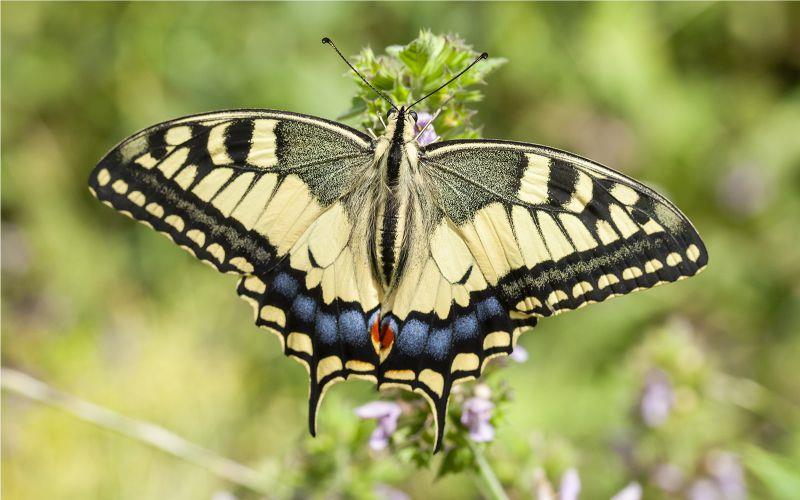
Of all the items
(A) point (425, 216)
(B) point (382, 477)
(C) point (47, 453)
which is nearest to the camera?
(A) point (425, 216)

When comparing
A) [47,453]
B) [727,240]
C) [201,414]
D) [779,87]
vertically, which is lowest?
[47,453]

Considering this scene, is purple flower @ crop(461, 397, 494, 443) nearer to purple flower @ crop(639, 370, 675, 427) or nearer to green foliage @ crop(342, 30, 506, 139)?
green foliage @ crop(342, 30, 506, 139)

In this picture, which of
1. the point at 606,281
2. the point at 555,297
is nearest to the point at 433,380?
the point at 555,297

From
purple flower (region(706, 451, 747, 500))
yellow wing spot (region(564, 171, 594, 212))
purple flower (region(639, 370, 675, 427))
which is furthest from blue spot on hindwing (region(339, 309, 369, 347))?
purple flower (region(706, 451, 747, 500))

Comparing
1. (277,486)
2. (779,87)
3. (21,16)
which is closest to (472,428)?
(277,486)

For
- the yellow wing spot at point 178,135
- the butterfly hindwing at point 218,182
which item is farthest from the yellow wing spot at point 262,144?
the yellow wing spot at point 178,135

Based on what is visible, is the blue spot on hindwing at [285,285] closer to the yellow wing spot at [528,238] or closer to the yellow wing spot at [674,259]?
the yellow wing spot at [528,238]

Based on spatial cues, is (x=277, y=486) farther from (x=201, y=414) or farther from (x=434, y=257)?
(x=201, y=414)
